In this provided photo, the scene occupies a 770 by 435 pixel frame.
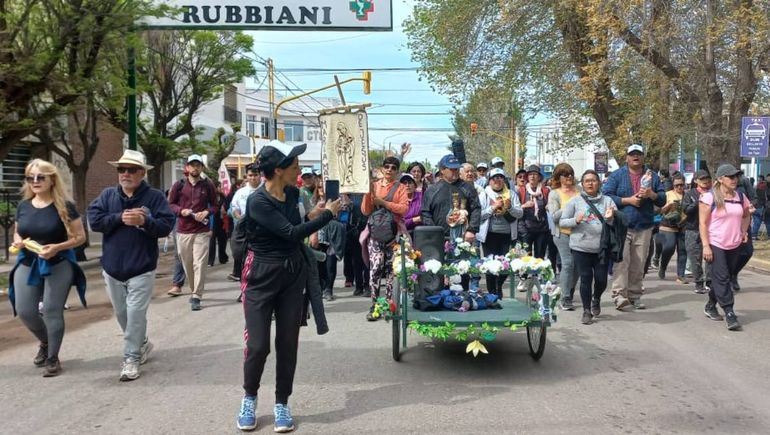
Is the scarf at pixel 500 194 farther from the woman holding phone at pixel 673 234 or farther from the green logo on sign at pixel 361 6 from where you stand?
the green logo on sign at pixel 361 6

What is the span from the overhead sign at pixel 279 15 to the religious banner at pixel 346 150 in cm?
814

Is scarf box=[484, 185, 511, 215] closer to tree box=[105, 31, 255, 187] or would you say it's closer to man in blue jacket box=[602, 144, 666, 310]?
man in blue jacket box=[602, 144, 666, 310]

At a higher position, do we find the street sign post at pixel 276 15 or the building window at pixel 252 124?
the building window at pixel 252 124

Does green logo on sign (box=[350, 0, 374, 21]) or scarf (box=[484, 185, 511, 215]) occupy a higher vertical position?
green logo on sign (box=[350, 0, 374, 21])

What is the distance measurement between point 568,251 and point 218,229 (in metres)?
7.72

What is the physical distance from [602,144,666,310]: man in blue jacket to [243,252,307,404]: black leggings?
5.07 m

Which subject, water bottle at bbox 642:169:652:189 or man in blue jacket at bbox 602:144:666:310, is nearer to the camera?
water bottle at bbox 642:169:652:189

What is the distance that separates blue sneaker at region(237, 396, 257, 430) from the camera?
4.19 m

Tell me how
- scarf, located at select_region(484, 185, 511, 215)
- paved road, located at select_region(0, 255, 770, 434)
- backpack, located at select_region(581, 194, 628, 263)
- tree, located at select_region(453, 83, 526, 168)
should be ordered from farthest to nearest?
tree, located at select_region(453, 83, 526, 168) → scarf, located at select_region(484, 185, 511, 215) → backpack, located at select_region(581, 194, 628, 263) → paved road, located at select_region(0, 255, 770, 434)

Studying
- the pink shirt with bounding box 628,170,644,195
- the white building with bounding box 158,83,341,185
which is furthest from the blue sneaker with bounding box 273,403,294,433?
the white building with bounding box 158,83,341,185

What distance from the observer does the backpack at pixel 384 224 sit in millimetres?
7230

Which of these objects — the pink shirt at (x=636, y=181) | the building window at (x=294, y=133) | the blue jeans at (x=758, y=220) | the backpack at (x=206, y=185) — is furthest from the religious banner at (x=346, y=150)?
the building window at (x=294, y=133)

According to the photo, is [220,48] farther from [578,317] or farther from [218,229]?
[578,317]

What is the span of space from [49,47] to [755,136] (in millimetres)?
13068
